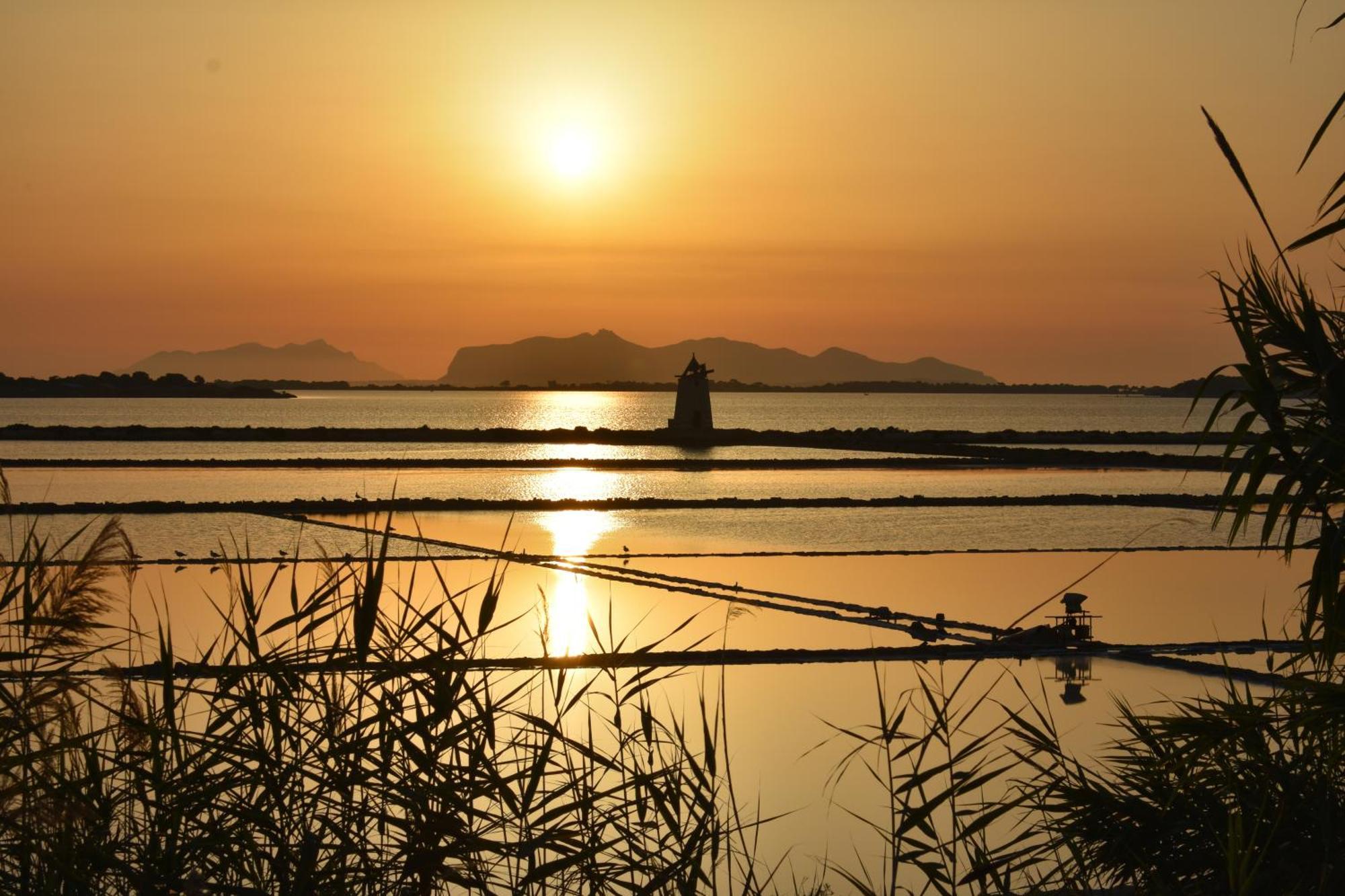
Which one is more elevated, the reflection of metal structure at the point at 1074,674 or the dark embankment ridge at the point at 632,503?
the dark embankment ridge at the point at 632,503

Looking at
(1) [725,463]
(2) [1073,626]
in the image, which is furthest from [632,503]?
(2) [1073,626]

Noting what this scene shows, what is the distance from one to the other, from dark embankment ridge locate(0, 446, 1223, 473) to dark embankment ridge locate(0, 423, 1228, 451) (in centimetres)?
281

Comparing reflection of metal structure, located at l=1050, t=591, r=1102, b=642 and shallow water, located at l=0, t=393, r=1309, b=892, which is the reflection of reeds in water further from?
reflection of metal structure, located at l=1050, t=591, r=1102, b=642

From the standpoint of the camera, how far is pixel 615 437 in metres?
42.4

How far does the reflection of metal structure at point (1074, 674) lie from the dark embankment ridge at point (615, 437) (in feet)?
83.3

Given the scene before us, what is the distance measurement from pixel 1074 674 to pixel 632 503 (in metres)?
12.8

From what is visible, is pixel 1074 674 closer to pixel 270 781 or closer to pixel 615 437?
pixel 270 781

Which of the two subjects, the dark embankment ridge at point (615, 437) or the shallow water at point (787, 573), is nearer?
the shallow water at point (787, 573)

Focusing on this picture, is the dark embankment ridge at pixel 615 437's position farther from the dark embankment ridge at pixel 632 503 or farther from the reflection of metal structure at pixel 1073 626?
the reflection of metal structure at pixel 1073 626

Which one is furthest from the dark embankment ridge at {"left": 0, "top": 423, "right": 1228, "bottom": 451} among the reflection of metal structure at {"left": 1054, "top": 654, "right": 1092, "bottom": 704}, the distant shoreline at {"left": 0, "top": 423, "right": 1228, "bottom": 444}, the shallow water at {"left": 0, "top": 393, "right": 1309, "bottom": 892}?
the reflection of metal structure at {"left": 1054, "top": 654, "right": 1092, "bottom": 704}

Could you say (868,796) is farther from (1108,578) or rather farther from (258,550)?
(258,550)

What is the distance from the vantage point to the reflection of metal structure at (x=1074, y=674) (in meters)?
7.70

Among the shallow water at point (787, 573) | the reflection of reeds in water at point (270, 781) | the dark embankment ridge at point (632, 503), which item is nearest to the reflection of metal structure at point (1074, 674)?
the shallow water at point (787, 573)

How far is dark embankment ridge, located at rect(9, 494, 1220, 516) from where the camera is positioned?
699 inches
